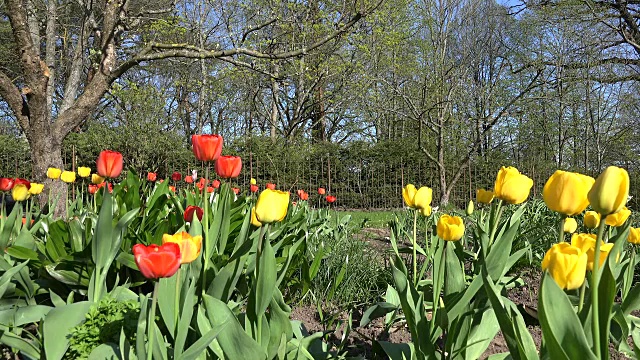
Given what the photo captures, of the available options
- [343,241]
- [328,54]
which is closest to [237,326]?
[343,241]

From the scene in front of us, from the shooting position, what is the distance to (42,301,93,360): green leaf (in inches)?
50.7

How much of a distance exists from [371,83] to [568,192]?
1227 centimetres

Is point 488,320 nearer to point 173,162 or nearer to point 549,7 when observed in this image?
point 173,162

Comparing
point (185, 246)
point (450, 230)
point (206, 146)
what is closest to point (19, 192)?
point (206, 146)

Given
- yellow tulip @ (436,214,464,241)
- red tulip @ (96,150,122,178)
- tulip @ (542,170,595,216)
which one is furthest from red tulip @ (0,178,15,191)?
tulip @ (542,170,595,216)

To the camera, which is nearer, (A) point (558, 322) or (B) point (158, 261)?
(A) point (558, 322)

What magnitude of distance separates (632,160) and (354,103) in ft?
28.7

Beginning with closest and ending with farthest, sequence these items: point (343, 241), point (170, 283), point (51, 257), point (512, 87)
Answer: point (170, 283), point (51, 257), point (343, 241), point (512, 87)

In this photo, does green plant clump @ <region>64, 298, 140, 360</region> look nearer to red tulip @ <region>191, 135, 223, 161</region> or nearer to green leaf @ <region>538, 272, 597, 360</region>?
red tulip @ <region>191, 135, 223, 161</region>

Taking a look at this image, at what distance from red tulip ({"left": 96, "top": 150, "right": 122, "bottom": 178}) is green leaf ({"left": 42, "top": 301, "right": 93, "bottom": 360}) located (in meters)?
0.67

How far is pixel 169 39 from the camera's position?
13.1 metres

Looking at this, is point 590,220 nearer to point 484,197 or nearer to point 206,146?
point 484,197

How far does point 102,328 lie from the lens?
53.3 inches

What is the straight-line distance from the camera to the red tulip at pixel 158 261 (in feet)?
2.87
